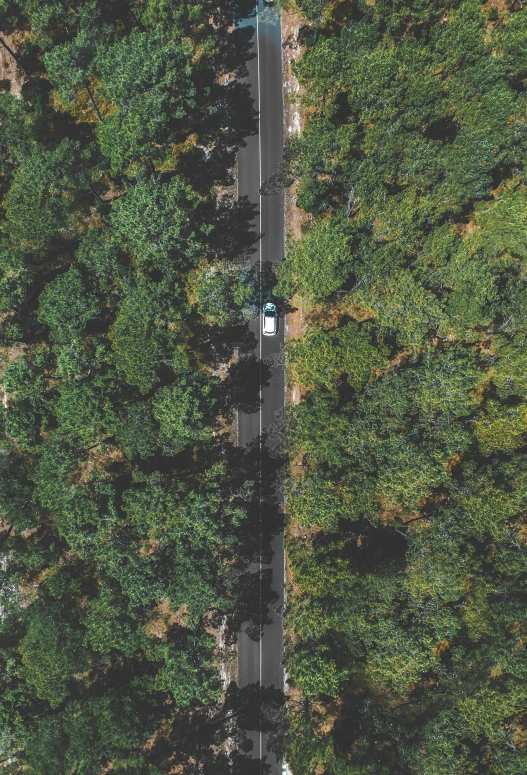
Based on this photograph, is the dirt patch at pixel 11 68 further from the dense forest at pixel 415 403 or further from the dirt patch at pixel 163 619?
the dirt patch at pixel 163 619

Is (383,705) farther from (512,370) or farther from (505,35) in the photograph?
(505,35)

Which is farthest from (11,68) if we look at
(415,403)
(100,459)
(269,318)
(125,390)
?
(415,403)

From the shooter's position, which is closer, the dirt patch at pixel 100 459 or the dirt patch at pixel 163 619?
the dirt patch at pixel 163 619

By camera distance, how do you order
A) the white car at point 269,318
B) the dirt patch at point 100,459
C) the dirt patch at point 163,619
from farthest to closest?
the dirt patch at point 100,459, the white car at point 269,318, the dirt patch at point 163,619

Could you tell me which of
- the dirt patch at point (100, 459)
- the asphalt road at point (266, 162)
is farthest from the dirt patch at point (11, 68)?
the dirt patch at point (100, 459)

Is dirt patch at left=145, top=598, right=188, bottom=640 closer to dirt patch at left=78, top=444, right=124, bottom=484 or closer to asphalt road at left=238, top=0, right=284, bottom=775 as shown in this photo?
dirt patch at left=78, top=444, right=124, bottom=484

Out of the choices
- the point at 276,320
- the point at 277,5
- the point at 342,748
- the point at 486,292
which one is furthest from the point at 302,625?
the point at 277,5
